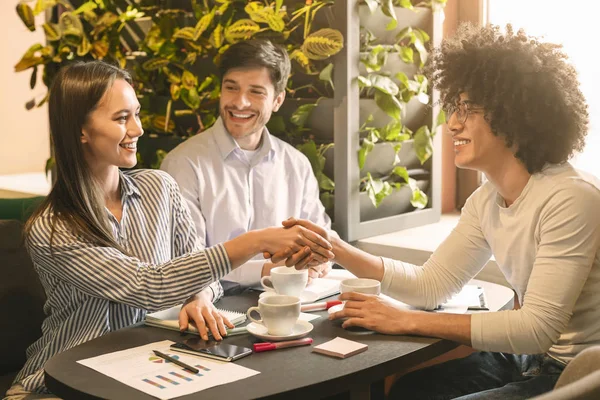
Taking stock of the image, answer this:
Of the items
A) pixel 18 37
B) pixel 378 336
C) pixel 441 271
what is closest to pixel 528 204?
pixel 441 271

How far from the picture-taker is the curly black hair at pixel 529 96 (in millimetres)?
1829

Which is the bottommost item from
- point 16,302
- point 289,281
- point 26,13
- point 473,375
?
point 473,375

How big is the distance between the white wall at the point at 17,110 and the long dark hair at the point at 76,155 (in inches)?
103

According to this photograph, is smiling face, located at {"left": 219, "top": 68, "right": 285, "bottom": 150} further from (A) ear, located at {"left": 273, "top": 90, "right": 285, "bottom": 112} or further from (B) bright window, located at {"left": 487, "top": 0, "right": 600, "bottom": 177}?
(B) bright window, located at {"left": 487, "top": 0, "right": 600, "bottom": 177}

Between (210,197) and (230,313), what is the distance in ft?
2.96

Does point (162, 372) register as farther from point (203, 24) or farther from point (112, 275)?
point (203, 24)

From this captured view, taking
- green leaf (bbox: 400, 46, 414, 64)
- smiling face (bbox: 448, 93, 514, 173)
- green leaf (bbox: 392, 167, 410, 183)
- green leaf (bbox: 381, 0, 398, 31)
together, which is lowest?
green leaf (bbox: 392, 167, 410, 183)

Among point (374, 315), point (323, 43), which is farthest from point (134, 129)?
point (323, 43)

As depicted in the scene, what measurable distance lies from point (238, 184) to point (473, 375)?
3.81ft

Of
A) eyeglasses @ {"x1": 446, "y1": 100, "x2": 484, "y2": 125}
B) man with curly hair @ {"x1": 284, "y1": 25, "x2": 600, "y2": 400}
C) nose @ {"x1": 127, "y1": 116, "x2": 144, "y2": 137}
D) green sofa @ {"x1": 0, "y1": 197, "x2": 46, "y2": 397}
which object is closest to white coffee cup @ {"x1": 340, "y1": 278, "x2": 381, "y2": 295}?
man with curly hair @ {"x1": 284, "y1": 25, "x2": 600, "y2": 400}

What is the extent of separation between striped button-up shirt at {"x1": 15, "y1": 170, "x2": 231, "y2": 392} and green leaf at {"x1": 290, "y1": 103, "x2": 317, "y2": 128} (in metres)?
0.96

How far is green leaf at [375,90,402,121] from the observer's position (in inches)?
112

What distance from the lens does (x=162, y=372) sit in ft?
4.87

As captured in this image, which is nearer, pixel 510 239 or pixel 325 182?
pixel 510 239
